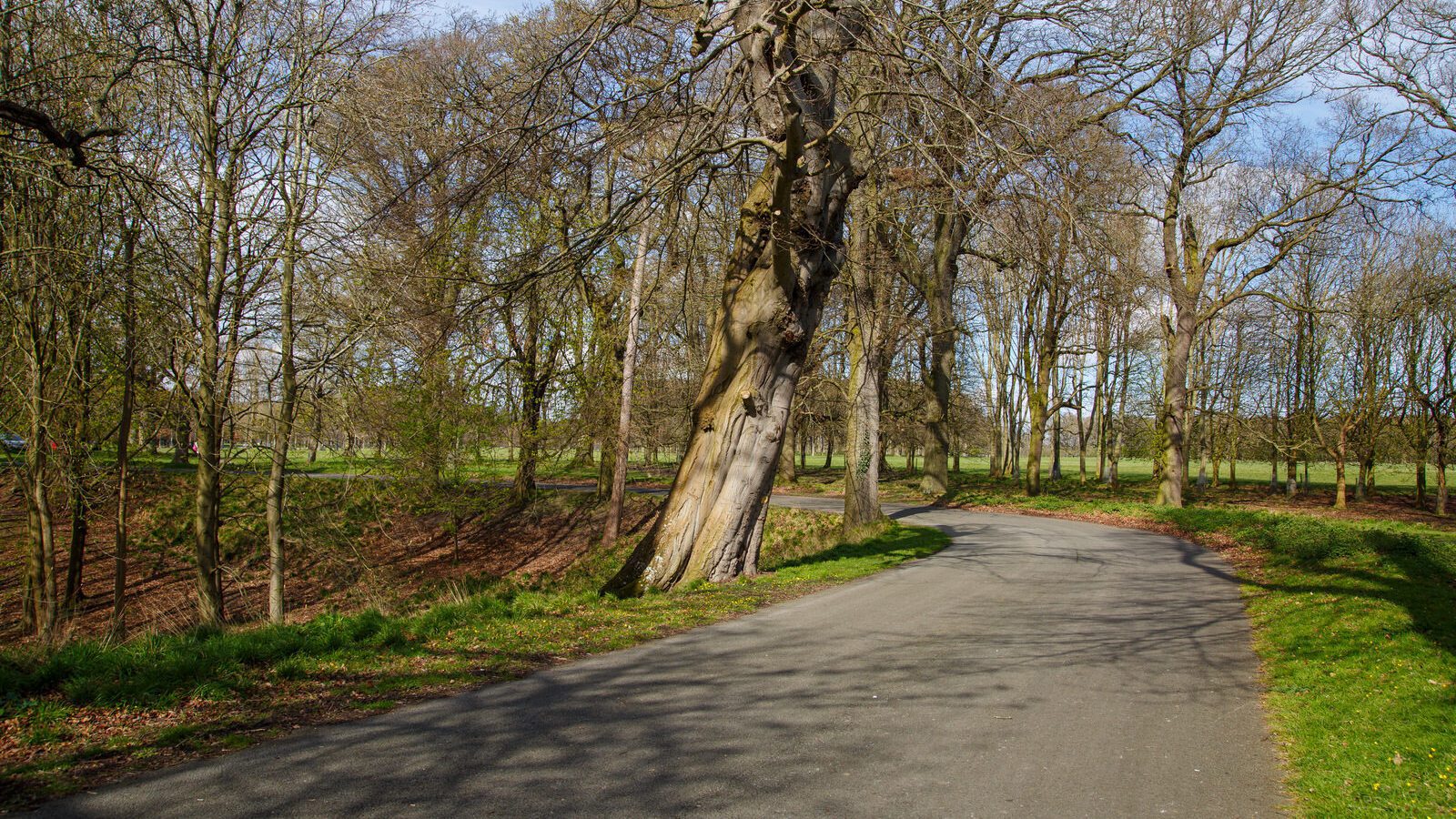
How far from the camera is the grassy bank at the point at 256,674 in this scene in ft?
14.5

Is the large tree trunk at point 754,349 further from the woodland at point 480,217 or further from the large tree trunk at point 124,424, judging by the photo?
the large tree trunk at point 124,424

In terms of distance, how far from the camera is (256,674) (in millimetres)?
5688

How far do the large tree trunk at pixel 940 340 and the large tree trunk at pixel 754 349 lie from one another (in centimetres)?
1562

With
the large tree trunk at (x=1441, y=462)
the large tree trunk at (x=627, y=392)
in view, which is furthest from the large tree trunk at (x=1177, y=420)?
the large tree trunk at (x=627, y=392)

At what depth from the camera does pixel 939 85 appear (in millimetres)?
9016

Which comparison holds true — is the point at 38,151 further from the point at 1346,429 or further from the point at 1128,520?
the point at 1346,429

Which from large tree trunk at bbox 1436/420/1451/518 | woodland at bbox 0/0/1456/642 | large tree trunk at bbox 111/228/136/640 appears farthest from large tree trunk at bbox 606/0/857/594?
large tree trunk at bbox 1436/420/1451/518

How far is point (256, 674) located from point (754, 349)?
6.63 metres

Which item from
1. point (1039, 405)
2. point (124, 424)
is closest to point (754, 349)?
point (124, 424)

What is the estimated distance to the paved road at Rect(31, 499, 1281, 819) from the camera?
399 centimetres

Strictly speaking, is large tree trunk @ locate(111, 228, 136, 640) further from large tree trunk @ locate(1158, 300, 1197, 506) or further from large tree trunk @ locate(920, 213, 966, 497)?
large tree trunk @ locate(1158, 300, 1197, 506)

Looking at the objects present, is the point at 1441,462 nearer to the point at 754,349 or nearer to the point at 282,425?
the point at 754,349

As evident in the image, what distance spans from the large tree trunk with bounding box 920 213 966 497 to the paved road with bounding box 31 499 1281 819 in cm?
1864

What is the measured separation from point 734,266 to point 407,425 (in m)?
10.1
